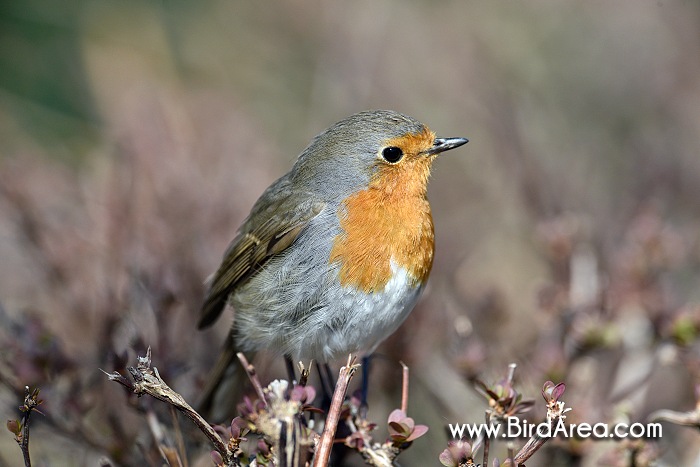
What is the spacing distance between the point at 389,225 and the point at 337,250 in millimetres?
189

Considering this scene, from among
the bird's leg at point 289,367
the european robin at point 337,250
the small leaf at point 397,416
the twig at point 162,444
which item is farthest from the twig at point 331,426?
the bird's leg at point 289,367

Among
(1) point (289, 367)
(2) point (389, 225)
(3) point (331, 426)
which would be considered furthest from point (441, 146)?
(3) point (331, 426)

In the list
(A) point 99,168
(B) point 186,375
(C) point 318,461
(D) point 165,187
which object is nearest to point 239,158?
(D) point 165,187

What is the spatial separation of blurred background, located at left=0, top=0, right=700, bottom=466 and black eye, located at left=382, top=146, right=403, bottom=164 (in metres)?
0.62

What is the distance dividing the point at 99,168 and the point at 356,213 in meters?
2.30

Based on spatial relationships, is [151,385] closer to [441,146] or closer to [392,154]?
[392,154]

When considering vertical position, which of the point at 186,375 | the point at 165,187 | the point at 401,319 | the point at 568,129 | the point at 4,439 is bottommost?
A: the point at 4,439

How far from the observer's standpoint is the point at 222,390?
9.60 ft

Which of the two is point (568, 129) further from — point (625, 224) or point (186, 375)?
point (186, 375)

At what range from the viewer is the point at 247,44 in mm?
6086

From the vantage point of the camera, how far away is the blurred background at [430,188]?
9.52 ft

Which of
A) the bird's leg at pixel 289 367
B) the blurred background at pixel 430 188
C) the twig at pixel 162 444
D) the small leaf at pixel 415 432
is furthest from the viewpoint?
the blurred background at pixel 430 188

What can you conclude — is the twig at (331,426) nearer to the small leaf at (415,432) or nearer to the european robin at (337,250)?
the small leaf at (415,432)

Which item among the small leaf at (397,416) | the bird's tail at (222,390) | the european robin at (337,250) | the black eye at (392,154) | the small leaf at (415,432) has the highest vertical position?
the black eye at (392,154)
